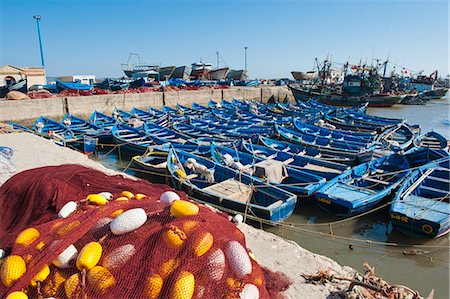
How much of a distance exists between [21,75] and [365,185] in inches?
1570

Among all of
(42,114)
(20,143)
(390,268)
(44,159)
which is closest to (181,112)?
(42,114)

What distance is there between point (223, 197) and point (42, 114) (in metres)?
19.1

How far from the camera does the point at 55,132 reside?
16.2 meters

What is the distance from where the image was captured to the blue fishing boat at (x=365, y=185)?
8.42 meters

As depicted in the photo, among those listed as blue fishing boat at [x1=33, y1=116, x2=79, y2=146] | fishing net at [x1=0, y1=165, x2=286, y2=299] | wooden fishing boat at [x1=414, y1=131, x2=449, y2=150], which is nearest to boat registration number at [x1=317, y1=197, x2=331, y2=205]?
fishing net at [x1=0, y1=165, x2=286, y2=299]

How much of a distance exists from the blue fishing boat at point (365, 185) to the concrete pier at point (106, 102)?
20.8 metres

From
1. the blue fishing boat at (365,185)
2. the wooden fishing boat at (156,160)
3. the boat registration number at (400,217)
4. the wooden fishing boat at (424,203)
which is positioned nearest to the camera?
the wooden fishing boat at (424,203)

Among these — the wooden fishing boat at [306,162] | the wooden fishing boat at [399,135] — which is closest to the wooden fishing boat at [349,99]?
the wooden fishing boat at [399,135]

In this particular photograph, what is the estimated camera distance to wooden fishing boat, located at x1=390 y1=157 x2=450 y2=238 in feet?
24.5

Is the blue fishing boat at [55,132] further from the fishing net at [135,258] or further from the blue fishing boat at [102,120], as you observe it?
the fishing net at [135,258]

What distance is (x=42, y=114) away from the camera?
21.2 meters

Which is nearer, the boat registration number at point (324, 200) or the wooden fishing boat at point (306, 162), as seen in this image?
the boat registration number at point (324, 200)

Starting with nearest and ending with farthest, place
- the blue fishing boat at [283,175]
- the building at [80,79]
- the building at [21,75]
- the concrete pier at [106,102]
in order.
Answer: the blue fishing boat at [283,175] → the concrete pier at [106,102] → the building at [21,75] → the building at [80,79]

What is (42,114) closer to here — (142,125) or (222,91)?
(142,125)
